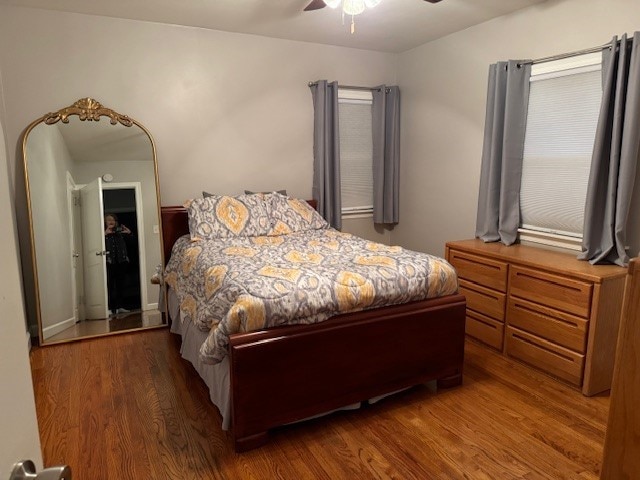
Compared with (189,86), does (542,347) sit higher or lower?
lower

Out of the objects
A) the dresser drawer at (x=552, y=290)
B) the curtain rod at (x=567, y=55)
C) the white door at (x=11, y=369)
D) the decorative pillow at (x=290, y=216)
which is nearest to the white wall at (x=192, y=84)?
the decorative pillow at (x=290, y=216)

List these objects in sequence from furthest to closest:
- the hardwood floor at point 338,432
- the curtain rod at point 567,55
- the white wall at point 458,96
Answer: the white wall at point 458,96 → the curtain rod at point 567,55 → the hardwood floor at point 338,432

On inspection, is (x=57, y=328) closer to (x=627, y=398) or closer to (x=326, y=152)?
(x=326, y=152)

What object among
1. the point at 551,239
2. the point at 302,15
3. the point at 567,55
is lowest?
the point at 551,239

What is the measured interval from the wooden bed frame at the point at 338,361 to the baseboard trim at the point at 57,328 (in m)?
1.98

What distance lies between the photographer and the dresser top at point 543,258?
248 cm

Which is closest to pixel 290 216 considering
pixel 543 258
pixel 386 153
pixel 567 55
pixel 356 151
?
pixel 356 151

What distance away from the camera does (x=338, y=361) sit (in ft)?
7.22

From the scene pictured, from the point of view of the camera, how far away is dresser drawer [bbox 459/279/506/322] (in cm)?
301

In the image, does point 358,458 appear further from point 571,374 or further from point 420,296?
point 571,374

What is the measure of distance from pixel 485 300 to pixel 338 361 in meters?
1.42

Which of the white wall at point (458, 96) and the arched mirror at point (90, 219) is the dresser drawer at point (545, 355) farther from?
the arched mirror at point (90, 219)

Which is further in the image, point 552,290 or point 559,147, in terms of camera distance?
point 559,147

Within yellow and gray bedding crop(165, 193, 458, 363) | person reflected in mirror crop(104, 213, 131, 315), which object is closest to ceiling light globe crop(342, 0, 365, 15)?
yellow and gray bedding crop(165, 193, 458, 363)
